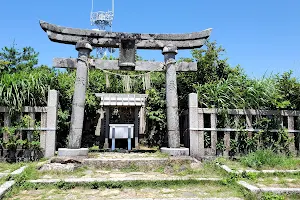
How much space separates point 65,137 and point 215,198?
658 centimetres

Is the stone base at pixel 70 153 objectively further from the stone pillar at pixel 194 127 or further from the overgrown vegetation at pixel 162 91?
the stone pillar at pixel 194 127

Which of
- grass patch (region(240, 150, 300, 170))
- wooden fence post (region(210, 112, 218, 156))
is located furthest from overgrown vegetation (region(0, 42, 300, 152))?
grass patch (region(240, 150, 300, 170))

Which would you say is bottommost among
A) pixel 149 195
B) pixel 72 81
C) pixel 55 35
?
pixel 149 195

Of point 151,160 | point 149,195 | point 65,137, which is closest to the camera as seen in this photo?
point 149,195

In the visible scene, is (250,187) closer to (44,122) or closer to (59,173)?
(59,173)

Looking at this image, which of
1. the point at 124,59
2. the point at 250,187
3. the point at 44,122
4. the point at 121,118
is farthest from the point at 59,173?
the point at 121,118

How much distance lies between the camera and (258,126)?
796cm

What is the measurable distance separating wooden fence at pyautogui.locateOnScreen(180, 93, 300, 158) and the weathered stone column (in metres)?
3.46

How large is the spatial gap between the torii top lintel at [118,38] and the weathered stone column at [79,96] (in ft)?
1.11

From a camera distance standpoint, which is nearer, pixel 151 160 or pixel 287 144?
pixel 151 160

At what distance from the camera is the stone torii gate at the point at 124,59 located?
294 inches

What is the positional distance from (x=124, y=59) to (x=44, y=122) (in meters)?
3.26

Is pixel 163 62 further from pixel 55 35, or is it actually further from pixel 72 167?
pixel 72 167

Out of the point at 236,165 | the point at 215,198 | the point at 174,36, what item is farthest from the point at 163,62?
the point at 215,198
